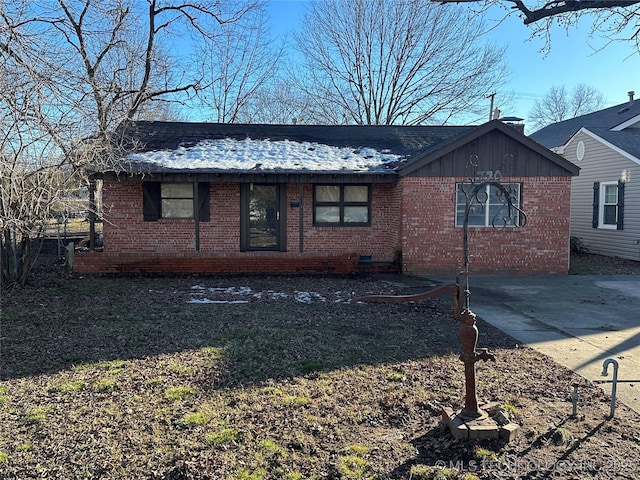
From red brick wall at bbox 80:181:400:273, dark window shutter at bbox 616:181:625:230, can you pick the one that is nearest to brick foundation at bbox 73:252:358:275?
red brick wall at bbox 80:181:400:273

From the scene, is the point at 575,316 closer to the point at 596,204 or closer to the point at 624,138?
the point at 596,204

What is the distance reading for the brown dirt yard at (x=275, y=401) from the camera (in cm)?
310

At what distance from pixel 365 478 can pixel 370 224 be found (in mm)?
9910

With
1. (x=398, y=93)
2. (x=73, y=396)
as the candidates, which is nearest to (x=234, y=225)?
(x=73, y=396)

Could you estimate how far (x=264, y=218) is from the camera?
41.3 feet

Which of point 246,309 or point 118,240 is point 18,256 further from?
point 246,309

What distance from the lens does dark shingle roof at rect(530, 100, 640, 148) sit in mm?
17316

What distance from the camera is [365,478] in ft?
9.66

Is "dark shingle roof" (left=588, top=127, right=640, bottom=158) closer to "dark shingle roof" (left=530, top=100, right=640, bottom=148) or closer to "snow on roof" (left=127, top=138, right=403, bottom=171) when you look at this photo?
"dark shingle roof" (left=530, top=100, right=640, bottom=148)

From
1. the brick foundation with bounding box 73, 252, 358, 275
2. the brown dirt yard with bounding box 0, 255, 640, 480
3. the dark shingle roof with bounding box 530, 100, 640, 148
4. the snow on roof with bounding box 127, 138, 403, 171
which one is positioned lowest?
the brown dirt yard with bounding box 0, 255, 640, 480

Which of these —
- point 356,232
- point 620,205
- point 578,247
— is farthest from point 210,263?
point 578,247

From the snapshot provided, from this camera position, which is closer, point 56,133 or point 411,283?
point 56,133

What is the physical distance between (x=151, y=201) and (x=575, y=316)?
9.72 meters

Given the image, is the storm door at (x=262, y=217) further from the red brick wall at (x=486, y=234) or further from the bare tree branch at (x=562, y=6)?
the bare tree branch at (x=562, y=6)
